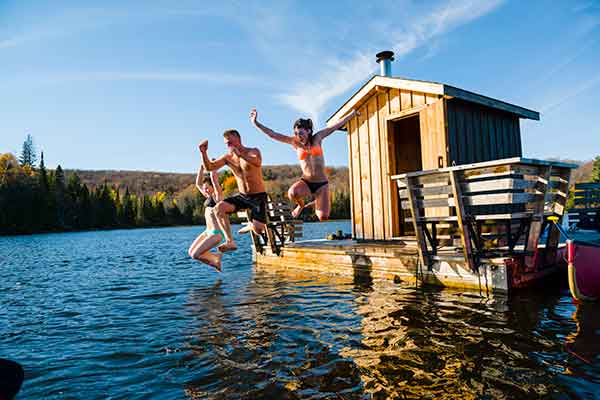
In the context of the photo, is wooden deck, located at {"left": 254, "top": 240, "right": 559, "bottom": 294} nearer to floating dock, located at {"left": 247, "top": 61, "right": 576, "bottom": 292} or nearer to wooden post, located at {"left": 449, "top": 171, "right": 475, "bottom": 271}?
floating dock, located at {"left": 247, "top": 61, "right": 576, "bottom": 292}

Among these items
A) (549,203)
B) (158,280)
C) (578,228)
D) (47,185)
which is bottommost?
(158,280)

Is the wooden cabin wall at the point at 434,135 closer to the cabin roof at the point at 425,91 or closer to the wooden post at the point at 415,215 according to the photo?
the cabin roof at the point at 425,91

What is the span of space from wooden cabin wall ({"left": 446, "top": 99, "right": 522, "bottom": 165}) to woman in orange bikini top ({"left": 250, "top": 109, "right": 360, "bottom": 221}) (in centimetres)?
338

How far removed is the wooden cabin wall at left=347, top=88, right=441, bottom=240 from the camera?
9.55m

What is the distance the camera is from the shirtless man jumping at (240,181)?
6562mm

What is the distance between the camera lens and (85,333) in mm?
5418

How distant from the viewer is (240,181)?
6.95 meters

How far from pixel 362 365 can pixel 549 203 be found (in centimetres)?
542

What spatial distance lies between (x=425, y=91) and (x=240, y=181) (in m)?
4.71

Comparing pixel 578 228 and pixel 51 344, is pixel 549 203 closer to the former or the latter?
pixel 578 228

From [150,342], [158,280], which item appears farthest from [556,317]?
[158,280]

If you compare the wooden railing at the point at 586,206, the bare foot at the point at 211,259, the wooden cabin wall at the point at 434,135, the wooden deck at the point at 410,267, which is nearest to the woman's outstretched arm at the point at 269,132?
the bare foot at the point at 211,259

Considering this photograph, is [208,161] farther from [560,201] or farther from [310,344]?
[560,201]

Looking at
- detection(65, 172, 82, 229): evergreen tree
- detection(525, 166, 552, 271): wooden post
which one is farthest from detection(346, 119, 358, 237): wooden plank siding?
detection(65, 172, 82, 229): evergreen tree
